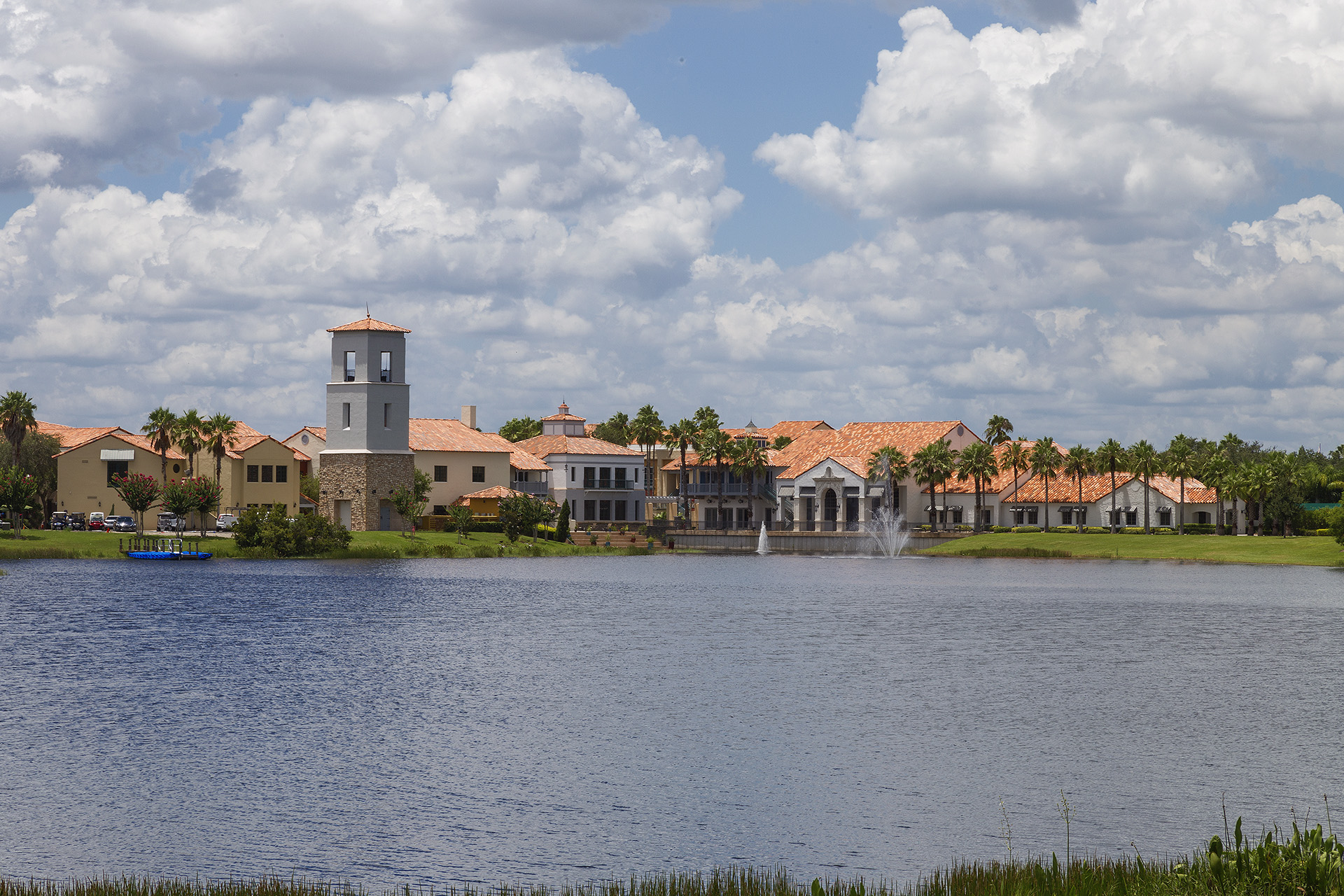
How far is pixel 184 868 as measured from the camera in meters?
19.8

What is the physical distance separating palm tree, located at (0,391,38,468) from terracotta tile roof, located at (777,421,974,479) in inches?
2749

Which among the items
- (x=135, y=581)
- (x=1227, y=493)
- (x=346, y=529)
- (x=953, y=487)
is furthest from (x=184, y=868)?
A: (x=953, y=487)

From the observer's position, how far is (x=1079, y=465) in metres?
128

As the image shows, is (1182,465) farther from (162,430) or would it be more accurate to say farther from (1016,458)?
(162,430)

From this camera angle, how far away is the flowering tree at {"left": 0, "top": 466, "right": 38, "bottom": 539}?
292 feet

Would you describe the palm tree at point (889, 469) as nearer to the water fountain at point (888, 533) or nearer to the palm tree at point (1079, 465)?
the water fountain at point (888, 533)

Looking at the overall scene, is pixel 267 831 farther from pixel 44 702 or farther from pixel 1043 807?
pixel 44 702

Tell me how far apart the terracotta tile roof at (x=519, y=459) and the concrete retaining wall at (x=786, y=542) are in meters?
14.7

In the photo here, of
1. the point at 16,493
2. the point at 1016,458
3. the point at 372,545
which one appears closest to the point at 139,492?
the point at 16,493

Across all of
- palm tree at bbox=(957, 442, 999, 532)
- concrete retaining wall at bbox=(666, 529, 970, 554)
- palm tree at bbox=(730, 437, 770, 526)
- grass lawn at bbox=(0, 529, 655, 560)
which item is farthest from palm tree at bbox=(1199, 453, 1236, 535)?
grass lawn at bbox=(0, 529, 655, 560)

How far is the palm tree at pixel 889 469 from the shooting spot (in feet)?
439

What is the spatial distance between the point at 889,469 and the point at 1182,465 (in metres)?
26.5

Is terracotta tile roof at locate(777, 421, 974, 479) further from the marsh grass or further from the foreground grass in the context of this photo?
the foreground grass

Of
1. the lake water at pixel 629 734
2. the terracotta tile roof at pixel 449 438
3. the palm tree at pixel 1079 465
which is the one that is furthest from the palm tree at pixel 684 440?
the lake water at pixel 629 734
